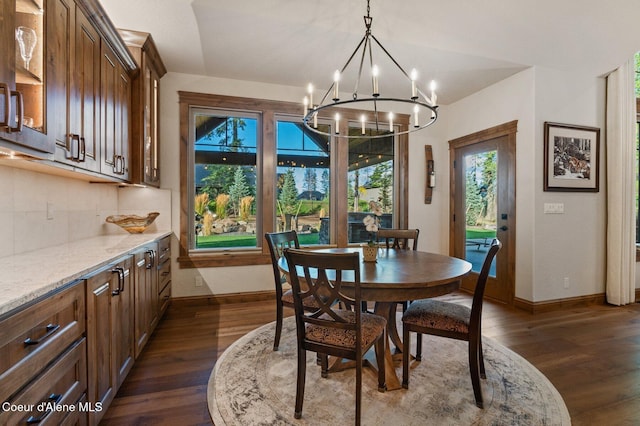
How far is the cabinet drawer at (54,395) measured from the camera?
1030 mm

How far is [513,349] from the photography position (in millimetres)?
2602

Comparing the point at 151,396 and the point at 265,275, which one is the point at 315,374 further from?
the point at 265,275

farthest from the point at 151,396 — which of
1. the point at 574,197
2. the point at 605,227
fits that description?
the point at 605,227

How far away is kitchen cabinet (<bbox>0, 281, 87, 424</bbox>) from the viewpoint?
99cm

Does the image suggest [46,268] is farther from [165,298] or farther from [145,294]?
[165,298]

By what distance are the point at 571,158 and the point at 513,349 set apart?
8.14 feet

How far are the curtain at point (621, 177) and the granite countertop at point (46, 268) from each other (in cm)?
513

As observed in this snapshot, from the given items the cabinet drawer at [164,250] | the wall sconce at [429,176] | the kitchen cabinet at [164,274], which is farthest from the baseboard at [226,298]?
the wall sconce at [429,176]

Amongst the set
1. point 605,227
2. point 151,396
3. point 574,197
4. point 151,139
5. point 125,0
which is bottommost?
point 151,396

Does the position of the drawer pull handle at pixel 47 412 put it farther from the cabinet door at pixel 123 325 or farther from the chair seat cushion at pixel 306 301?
the chair seat cushion at pixel 306 301

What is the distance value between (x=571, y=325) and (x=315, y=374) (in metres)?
2.74

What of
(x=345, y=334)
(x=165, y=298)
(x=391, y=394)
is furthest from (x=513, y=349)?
(x=165, y=298)

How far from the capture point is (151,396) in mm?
1962

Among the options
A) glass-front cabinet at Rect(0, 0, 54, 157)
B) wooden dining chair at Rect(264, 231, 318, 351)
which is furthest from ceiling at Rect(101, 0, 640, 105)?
wooden dining chair at Rect(264, 231, 318, 351)
